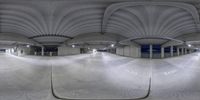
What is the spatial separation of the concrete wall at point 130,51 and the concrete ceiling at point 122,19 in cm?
15

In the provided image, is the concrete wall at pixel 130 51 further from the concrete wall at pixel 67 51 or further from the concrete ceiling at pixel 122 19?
the concrete wall at pixel 67 51

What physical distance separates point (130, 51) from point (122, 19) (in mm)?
518

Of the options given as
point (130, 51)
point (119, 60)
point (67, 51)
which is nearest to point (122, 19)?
point (130, 51)

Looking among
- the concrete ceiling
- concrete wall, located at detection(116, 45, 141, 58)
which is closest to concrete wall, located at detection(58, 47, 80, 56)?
the concrete ceiling

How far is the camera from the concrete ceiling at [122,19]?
1.51 meters

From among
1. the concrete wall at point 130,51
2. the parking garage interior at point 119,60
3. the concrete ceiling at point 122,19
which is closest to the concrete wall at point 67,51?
the parking garage interior at point 119,60

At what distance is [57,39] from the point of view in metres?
2.10

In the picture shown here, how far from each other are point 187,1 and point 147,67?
183cm

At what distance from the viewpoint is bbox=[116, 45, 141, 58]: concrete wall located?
1.60 meters

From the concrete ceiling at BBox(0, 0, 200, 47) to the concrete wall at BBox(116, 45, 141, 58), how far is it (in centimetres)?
15

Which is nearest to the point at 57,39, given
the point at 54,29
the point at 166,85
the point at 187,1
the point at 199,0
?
the point at 54,29

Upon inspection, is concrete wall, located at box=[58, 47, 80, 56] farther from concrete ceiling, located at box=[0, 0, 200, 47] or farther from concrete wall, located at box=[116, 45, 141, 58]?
concrete wall, located at box=[116, 45, 141, 58]

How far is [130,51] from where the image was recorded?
1710mm

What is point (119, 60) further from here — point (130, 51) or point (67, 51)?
point (67, 51)
